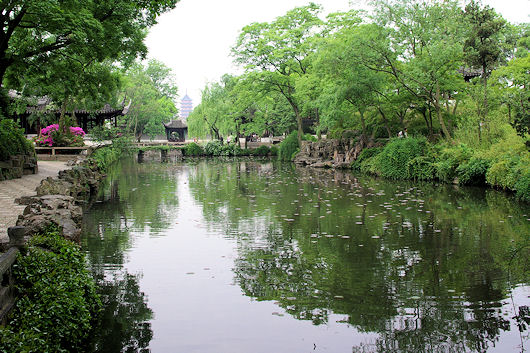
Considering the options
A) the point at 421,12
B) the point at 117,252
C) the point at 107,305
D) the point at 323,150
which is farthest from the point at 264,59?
the point at 107,305

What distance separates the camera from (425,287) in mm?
6625

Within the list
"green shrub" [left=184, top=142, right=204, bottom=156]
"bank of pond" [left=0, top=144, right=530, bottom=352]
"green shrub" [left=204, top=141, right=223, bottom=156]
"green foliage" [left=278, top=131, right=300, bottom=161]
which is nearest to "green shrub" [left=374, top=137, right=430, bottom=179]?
"bank of pond" [left=0, top=144, right=530, bottom=352]

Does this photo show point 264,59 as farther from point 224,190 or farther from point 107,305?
point 107,305

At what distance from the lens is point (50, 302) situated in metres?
4.78

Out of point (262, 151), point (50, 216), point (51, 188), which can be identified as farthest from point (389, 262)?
point (262, 151)

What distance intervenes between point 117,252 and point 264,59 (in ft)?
105

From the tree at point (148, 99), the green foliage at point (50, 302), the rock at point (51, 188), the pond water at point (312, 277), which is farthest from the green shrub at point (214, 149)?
the green foliage at point (50, 302)

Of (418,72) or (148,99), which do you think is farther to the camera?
(148,99)

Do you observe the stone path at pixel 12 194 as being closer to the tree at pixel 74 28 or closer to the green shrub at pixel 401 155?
the tree at pixel 74 28

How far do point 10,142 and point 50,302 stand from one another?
13991mm

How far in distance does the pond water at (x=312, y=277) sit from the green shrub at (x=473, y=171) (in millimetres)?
4852

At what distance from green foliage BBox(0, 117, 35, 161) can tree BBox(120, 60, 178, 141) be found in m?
29.2

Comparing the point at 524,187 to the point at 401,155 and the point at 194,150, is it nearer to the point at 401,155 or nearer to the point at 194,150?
the point at 401,155

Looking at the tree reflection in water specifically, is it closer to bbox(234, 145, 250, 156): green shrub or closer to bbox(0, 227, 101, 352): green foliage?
bbox(0, 227, 101, 352): green foliage
